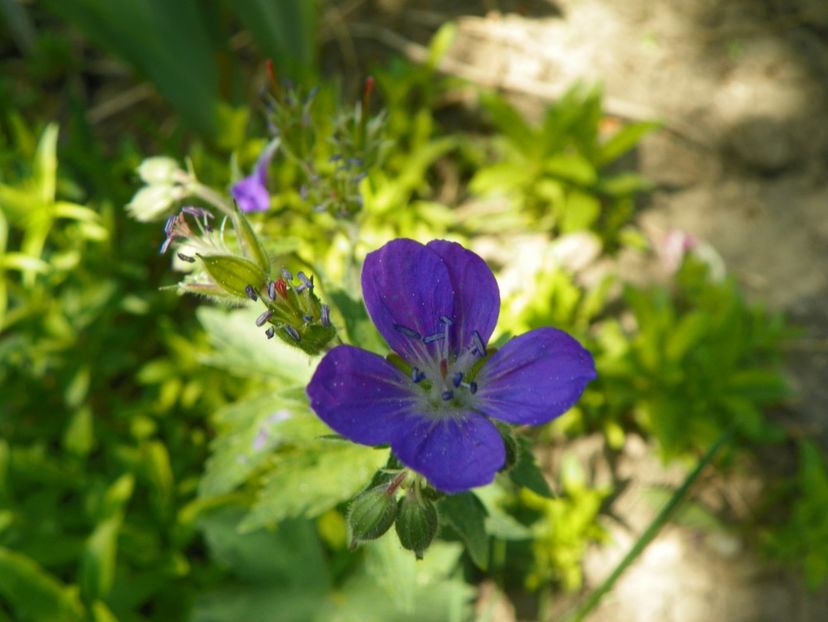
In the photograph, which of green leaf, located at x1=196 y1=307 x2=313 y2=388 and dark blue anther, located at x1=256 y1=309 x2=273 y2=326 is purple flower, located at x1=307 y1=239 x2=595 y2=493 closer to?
dark blue anther, located at x1=256 y1=309 x2=273 y2=326

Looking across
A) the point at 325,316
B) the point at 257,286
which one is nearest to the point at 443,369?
the point at 325,316

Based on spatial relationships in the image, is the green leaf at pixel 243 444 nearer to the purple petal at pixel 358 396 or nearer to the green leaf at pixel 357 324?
the green leaf at pixel 357 324

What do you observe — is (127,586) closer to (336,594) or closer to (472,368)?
(336,594)

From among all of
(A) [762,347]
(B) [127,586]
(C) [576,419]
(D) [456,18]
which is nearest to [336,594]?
(B) [127,586]

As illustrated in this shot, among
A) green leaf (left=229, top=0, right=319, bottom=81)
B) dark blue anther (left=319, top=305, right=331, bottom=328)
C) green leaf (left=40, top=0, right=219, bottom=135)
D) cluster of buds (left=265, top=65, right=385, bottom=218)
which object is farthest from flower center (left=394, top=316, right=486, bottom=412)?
green leaf (left=40, top=0, right=219, bottom=135)

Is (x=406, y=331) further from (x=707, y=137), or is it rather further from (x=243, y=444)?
(x=707, y=137)

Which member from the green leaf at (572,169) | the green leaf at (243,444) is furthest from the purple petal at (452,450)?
the green leaf at (572,169)
